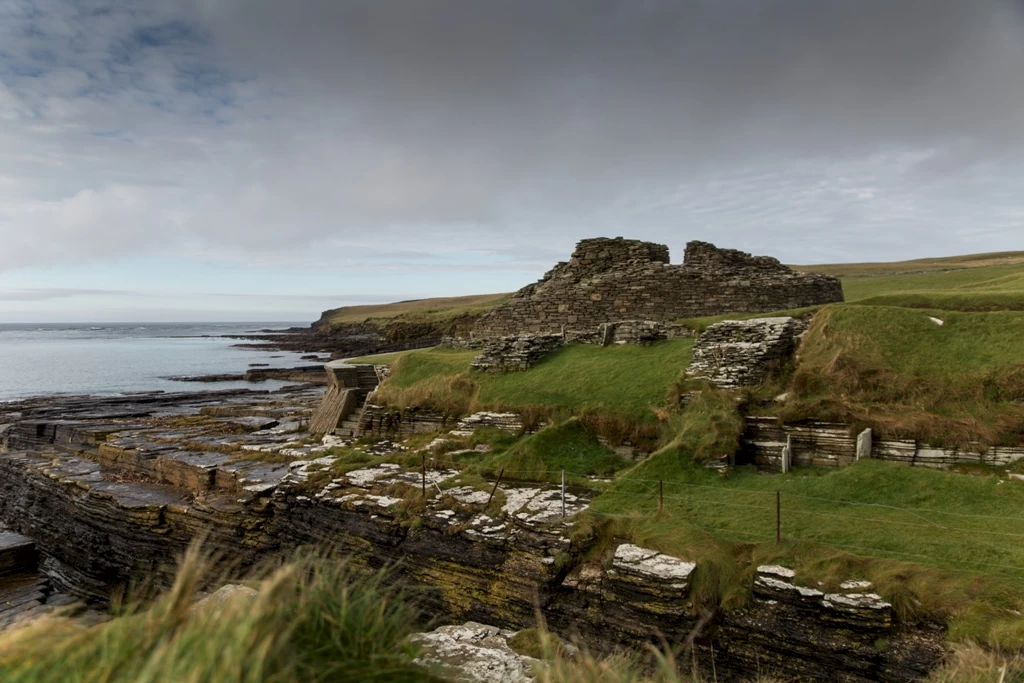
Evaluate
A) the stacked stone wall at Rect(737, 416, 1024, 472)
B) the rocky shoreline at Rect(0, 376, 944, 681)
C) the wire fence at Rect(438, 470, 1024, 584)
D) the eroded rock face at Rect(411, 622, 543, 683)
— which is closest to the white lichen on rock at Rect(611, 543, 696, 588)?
the rocky shoreline at Rect(0, 376, 944, 681)

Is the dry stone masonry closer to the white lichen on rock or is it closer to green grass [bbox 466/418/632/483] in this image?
green grass [bbox 466/418/632/483]

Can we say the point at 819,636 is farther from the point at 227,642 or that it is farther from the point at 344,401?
the point at 344,401

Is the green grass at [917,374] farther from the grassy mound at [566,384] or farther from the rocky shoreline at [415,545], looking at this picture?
the rocky shoreline at [415,545]

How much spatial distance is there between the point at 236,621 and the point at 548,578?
7124mm

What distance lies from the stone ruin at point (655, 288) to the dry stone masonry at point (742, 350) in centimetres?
429

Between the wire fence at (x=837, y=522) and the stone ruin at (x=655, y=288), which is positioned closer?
the wire fence at (x=837, y=522)

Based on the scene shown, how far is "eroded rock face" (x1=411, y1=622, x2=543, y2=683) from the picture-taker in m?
6.80

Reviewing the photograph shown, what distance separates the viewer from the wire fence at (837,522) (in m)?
7.80

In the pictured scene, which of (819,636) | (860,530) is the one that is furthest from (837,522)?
(819,636)

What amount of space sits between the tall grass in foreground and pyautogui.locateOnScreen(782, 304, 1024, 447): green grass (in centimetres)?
1082

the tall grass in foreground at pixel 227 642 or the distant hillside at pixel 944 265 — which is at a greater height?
the distant hillside at pixel 944 265

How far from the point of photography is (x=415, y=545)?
35.9 feet

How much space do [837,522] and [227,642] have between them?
9032 millimetres

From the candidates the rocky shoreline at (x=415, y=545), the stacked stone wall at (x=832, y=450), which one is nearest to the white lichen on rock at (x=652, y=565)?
the rocky shoreline at (x=415, y=545)
